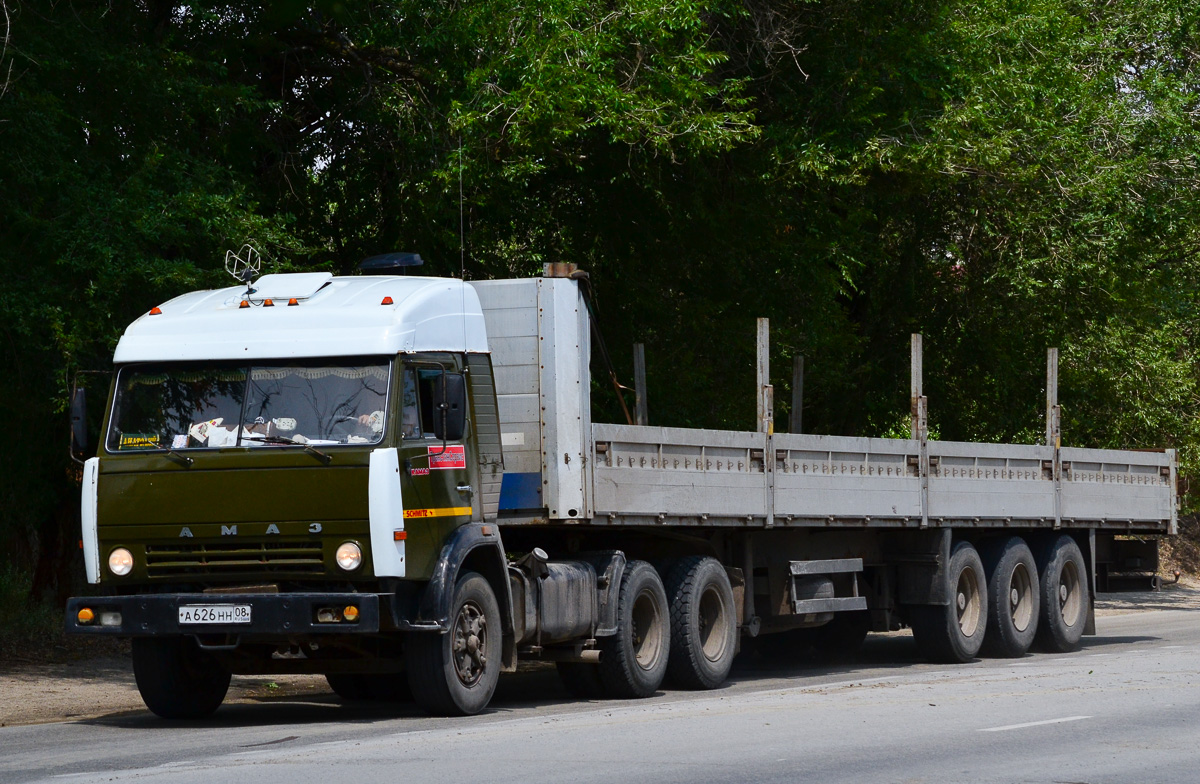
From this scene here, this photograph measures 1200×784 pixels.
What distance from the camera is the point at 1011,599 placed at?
59.2 feet

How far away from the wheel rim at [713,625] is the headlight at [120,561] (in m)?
5.07

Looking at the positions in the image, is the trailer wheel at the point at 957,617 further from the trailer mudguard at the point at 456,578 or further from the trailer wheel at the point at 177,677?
the trailer wheel at the point at 177,677

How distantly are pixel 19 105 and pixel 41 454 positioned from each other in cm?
378

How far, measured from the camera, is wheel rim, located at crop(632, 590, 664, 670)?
13.3 metres

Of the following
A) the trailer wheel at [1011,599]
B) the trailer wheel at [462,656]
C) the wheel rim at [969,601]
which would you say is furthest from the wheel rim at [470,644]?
the trailer wheel at [1011,599]

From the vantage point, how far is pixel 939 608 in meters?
17.0

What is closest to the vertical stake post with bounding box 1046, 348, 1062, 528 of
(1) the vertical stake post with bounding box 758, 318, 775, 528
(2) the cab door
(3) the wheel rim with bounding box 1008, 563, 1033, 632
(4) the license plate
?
(3) the wheel rim with bounding box 1008, 563, 1033, 632

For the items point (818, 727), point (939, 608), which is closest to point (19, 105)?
point (818, 727)

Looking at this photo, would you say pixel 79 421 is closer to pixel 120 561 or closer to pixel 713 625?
pixel 120 561

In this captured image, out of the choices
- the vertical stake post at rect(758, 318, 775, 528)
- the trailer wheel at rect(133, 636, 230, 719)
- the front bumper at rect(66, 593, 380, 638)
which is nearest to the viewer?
the front bumper at rect(66, 593, 380, 638)

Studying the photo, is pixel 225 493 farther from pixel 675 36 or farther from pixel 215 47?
pixel 675 36

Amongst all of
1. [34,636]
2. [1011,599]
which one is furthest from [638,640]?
[34,636]

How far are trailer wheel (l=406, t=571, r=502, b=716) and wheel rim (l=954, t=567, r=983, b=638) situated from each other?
742cm

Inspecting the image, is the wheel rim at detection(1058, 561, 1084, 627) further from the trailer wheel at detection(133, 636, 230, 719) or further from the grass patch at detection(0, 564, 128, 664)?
the trailer wheel at detection(133, 636, 230, 719)
